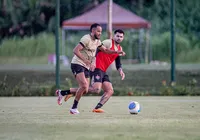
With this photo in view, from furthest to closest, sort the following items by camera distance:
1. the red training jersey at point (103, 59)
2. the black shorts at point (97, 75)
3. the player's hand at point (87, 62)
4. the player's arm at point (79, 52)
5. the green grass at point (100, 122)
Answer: the red training jersey at point (103, 59) → the black shorts at point (97, 75) → the player's hand at point (87, 62) → the player's arm at point (79, 52) → the green grass at point (100, 122)

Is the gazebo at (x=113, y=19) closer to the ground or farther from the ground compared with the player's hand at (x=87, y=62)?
farther from the ground

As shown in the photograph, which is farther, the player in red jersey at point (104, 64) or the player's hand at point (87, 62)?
the player in red jersey at point (104, 64)

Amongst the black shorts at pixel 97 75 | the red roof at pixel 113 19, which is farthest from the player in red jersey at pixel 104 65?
the red roof at pixel 113 19

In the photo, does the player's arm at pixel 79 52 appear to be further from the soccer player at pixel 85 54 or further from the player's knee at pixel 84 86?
the player's knee at pixel 84 86

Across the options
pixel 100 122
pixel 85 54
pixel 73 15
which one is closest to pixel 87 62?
pixel 85 54

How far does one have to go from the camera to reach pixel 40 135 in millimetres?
11555

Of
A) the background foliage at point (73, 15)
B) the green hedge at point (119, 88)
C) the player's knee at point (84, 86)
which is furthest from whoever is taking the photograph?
the background foliage at point (73, 15)

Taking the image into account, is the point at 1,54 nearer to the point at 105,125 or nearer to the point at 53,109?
the point at 53,109

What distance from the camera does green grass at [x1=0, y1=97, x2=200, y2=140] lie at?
37.9 feet

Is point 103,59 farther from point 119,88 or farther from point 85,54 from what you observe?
point 119,88

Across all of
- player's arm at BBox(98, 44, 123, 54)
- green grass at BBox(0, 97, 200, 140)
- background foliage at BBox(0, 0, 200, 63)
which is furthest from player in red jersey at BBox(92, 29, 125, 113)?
→ background foliage at BBox(0, 0, 200, 63)

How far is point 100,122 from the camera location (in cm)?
1394

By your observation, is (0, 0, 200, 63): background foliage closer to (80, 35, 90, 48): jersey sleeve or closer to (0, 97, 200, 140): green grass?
(0, 97, 200, 140): green grass

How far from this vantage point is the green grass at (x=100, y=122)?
11562mm
